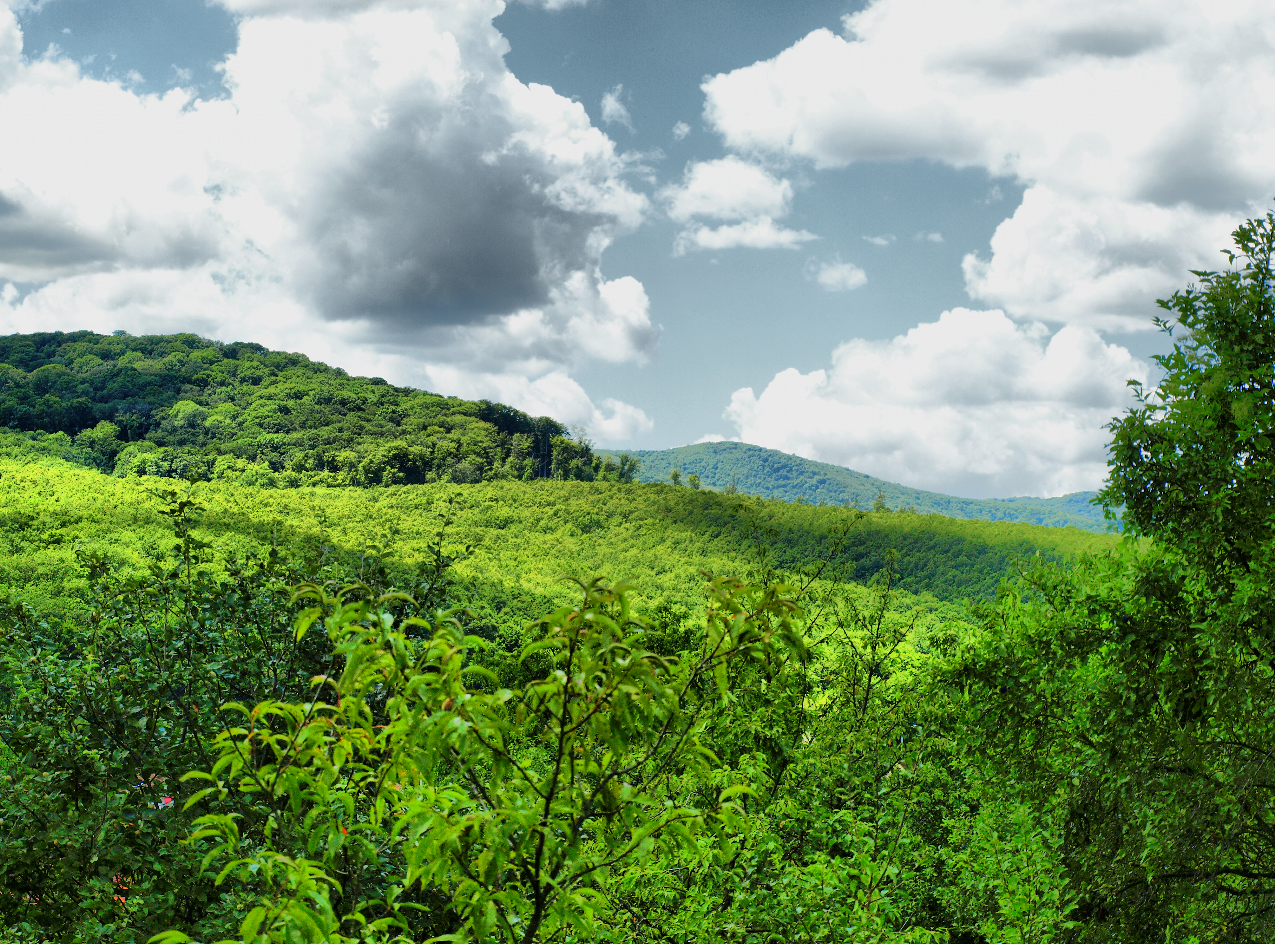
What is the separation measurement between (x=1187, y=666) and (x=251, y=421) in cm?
9145

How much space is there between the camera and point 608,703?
188cm

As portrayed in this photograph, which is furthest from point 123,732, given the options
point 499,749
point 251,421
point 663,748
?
point 251,421

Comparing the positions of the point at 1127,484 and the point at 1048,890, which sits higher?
the point at 1127,484

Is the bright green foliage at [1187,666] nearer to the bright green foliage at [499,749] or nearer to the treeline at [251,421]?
the bright green foliage at [499,749]

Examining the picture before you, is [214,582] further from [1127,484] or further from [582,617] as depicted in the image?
[1127,484]

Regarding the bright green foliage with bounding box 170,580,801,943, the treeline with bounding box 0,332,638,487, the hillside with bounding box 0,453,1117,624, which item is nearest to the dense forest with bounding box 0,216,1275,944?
the bright green foliage with bounding box 170,580,801,943

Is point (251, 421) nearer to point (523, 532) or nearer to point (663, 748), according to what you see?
point (523, 532)

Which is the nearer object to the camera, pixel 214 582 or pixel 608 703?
pixel 608 703

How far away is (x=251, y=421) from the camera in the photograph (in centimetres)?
8350

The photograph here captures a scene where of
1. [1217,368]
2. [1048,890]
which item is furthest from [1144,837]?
[1217,368]

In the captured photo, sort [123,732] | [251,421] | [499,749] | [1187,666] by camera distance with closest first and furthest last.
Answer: [499,749] → [123,732] → [1187,666] → [251,421]

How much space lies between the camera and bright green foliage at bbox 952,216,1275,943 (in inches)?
224

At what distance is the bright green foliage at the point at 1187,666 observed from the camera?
5.70 meters

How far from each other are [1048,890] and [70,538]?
30.6 m
